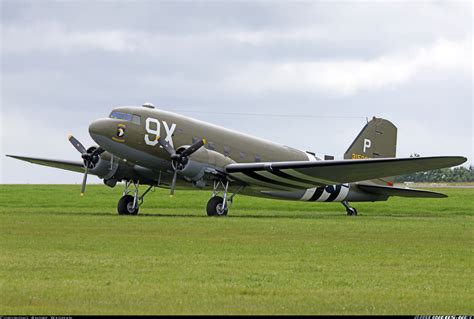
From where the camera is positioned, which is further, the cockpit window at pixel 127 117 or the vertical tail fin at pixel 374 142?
the vertical tail fin at pixel 374 142

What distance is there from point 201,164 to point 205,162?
20cm

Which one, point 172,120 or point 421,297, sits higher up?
point 172,120

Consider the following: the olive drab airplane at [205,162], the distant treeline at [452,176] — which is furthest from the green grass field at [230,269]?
the distant treeline at [452,176]

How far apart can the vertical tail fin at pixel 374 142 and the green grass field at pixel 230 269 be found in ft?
50.5

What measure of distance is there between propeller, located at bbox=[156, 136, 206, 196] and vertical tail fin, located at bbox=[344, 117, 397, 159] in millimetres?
11344

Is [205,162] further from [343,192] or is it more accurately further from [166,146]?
[343,192]

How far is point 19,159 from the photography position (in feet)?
133

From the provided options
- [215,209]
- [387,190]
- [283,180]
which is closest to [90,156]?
[215,209]

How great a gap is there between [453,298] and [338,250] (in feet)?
21.1

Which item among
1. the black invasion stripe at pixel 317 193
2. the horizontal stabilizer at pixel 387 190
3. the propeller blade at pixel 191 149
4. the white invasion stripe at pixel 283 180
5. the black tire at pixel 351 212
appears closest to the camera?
the propeller blade at pixel 191 149

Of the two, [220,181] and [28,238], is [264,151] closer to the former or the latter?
[220,181]

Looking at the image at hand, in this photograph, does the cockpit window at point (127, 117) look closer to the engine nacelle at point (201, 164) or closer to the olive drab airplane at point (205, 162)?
the olive drab airplane at point (205, 162)

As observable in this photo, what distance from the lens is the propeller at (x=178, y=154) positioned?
31938 mm

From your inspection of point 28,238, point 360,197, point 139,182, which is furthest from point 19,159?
point 28,238
